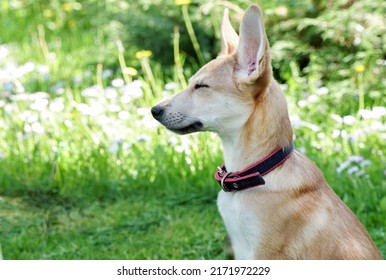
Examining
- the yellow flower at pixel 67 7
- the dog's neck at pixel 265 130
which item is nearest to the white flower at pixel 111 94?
the dog's neck at pixel 265 130

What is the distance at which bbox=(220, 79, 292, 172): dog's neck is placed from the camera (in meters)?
3.55

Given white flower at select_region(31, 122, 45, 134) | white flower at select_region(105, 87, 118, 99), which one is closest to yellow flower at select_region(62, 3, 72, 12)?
white flower at select_region(105, 87, 118, 99)

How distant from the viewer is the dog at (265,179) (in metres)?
3.51

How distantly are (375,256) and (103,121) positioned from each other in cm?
286

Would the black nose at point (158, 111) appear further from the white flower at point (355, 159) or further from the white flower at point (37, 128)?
the white flower at point (37, 128)

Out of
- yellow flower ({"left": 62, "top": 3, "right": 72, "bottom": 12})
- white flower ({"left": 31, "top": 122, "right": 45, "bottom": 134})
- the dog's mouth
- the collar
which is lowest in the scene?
yellow flower ({"left": 62, "top": 3, "right": 72, "bottom": 12})

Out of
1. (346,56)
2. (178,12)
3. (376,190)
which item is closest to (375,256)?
(376,190)

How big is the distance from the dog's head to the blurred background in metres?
1.25

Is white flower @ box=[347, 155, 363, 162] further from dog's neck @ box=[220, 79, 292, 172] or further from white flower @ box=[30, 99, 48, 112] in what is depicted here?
white flower @ box=[30, 99, 48, 112]

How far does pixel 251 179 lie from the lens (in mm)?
3561

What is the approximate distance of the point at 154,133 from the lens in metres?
5.93

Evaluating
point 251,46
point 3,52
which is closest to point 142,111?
point 3,52

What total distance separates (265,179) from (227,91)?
17.0 inches

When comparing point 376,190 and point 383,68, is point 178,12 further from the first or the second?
point 376,190
